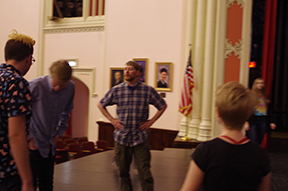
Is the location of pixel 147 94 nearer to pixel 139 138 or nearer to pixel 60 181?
pixel 139 138

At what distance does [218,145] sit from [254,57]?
38.2 ft

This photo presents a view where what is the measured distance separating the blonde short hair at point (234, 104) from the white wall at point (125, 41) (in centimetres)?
616

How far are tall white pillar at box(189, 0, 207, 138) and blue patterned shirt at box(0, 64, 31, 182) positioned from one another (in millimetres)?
5539

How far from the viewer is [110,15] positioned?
873 cm

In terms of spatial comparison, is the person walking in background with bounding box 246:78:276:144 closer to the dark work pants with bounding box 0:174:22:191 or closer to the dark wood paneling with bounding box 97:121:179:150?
the dark wood paneling with bounding box 97:121:179:150

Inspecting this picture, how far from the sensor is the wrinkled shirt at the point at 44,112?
2234 mm

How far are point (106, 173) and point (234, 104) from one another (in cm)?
341

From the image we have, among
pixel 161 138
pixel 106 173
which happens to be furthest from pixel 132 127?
pixel 161 138

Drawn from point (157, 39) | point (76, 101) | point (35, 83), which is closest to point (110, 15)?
point (157, 39)

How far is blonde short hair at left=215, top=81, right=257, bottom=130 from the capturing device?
1.23 metres

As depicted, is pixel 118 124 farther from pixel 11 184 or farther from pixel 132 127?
pixel 11 184

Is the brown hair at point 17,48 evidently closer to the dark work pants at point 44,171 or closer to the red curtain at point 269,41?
the dark work pants at point 44,171

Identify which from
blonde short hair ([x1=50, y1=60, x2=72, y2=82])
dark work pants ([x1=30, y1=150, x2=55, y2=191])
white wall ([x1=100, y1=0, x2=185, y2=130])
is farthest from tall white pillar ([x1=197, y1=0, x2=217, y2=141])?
blonde short hair ([x1=50, y1=60, x2=72, y2=82])

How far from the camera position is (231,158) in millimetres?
1210
